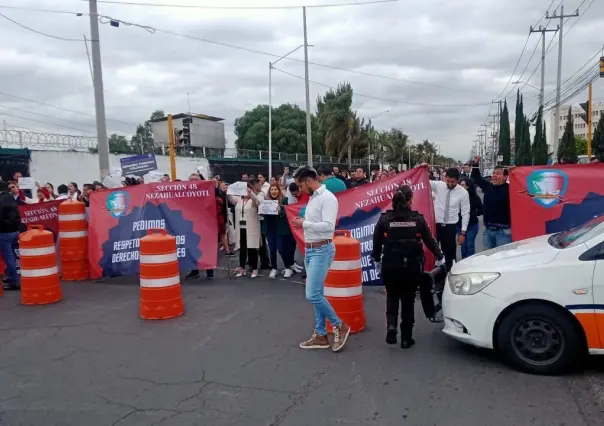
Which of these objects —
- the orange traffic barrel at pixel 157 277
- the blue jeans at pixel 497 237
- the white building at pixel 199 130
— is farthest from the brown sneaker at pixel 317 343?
the white building at pixel 199 130

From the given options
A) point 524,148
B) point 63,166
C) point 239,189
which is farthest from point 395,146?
point 239,189

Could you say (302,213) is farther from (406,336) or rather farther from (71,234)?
(71,234)

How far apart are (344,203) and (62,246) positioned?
5.25 metres

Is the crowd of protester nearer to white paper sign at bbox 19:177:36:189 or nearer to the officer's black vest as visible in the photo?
the officer's black vest

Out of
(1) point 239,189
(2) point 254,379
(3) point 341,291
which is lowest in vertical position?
(2) point 254,379

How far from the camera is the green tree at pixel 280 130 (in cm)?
6469

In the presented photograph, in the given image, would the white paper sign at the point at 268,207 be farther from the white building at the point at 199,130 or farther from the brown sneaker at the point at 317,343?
the white building at the point at 199,130

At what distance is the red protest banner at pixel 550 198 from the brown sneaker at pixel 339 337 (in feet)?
11.3

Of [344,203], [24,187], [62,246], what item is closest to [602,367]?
[344,203]

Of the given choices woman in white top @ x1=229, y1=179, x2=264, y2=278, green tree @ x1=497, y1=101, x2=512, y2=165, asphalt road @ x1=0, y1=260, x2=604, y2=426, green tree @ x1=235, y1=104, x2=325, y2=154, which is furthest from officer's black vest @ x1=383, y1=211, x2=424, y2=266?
green tree @ x1=497, y1=101, x2=512, y2=165

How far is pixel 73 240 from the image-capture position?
30.7 ft

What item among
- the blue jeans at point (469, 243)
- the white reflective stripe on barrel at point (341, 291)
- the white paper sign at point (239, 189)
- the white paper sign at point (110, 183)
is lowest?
the white reflective stripe on barrel at point (341, 291)

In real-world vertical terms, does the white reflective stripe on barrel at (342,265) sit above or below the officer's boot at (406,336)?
above

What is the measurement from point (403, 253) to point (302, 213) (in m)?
3.12
